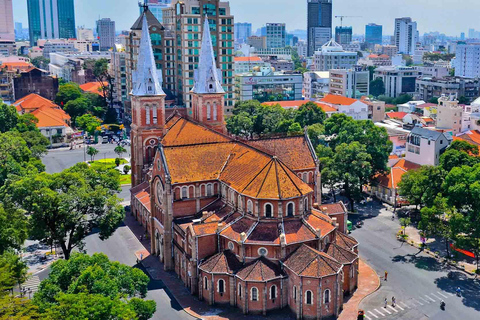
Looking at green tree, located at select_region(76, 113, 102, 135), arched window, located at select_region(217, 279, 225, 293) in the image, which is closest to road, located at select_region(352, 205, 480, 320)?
arched window, located at select_region(217, 279, 225, 293)

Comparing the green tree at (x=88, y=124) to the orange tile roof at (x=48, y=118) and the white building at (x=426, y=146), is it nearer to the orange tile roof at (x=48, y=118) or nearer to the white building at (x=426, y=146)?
the orange tile roof at (x=48, y=118)

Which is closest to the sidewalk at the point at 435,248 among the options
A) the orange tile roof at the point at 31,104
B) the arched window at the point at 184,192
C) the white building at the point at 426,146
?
the white building at the point at 426,146

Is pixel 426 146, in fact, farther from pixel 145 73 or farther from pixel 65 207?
pixel 65 207

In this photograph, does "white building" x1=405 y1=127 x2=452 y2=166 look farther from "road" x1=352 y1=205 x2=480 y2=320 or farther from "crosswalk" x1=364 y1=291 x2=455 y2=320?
"crosswalk" x1=364 y1=291 x2=455 y2=320

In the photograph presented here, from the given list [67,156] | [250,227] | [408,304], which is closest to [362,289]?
[408,304]

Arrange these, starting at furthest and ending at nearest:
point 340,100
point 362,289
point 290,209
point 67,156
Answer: point 340,100 < point 67,156 < point 362,289 < point 290,209

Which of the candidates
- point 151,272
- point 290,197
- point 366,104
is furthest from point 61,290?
point 366,104
